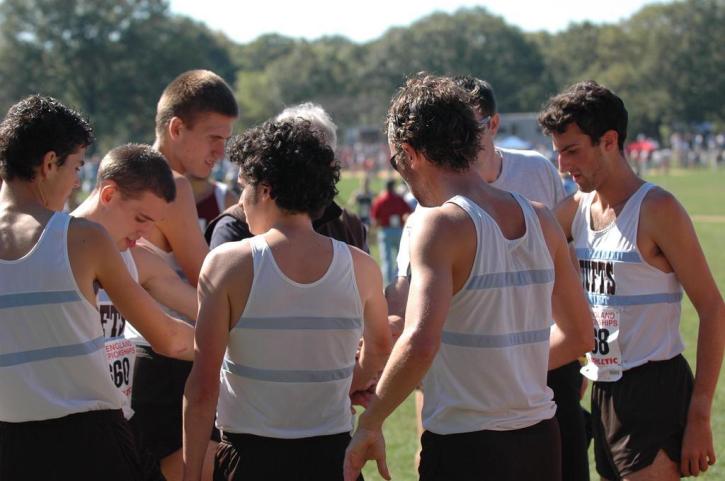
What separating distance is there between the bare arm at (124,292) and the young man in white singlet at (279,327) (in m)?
0.29

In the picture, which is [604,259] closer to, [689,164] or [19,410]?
[19,410]

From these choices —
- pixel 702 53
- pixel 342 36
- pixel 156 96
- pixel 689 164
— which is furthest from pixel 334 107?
pixel 342 36

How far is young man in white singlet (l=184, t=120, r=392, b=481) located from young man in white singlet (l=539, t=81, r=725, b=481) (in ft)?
4.05

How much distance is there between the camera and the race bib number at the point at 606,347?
4.09 m

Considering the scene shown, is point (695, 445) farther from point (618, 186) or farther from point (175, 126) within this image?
point (175, 126)

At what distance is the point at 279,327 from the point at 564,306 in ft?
3.52

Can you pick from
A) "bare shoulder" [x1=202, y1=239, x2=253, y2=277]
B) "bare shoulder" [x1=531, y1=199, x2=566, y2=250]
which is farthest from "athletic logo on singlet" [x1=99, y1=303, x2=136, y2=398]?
"bare shoulder" [x1=531, y1=199, x2=566, y2=250]

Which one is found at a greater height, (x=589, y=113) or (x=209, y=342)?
(x=589, y=113)

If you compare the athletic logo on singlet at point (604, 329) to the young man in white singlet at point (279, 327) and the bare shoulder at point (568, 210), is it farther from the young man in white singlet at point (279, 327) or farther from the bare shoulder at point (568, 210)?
the young man in white singlet at point (279, 327)

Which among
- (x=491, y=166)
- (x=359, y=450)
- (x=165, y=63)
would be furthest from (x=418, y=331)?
(x=165, y=63)

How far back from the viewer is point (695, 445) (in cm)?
393

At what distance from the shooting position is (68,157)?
130 inches

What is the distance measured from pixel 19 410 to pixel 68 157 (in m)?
0.85

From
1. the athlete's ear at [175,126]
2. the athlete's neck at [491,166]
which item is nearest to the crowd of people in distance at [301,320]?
the athlete's ear at [175,126]
